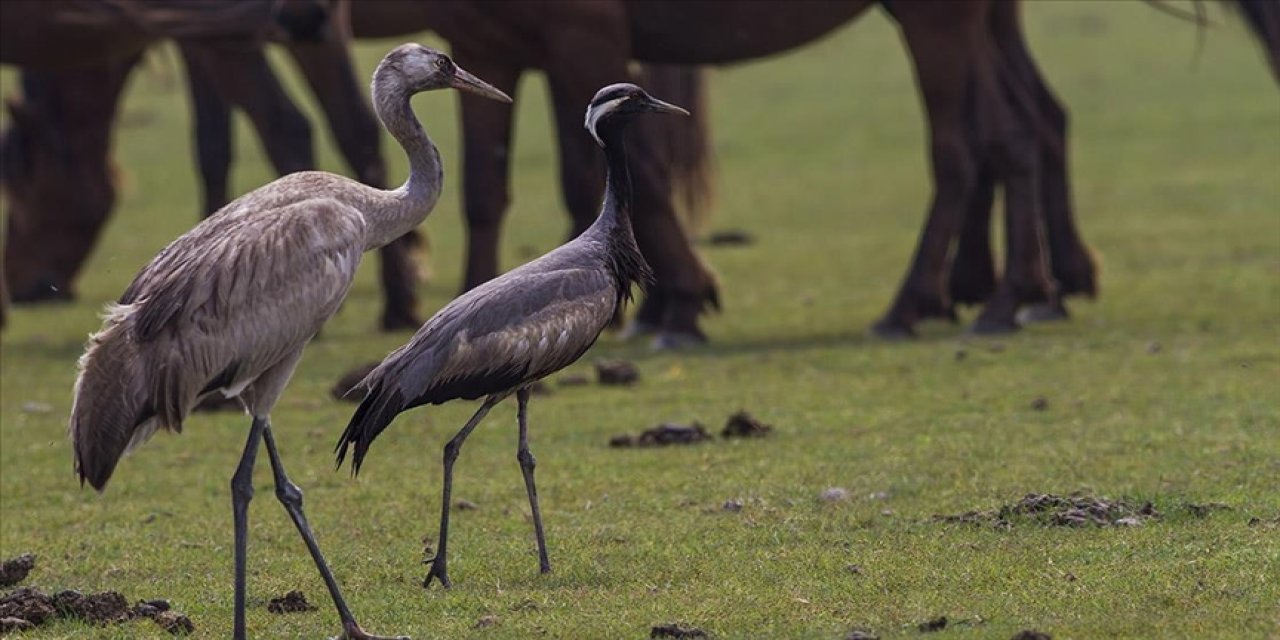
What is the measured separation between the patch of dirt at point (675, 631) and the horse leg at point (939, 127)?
625 cm

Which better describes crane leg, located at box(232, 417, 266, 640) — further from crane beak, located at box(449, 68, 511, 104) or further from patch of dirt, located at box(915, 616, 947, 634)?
patch of dirt, located at box(915, 616, 947, 634)

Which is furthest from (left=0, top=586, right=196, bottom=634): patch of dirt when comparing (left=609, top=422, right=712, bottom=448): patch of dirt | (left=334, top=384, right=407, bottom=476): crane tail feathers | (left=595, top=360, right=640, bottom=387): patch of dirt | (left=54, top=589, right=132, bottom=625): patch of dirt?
(left=595, top=360, right=640, bottom=387): patch of dirt

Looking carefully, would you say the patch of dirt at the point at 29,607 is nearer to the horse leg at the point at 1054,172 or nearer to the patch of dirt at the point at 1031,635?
the patch of dirt at the point at 1031,635

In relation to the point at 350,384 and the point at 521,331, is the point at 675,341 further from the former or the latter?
the point at 521,331

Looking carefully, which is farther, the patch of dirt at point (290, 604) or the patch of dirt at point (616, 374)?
the patch of dirt at point (616, 374)

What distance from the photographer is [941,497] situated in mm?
8055

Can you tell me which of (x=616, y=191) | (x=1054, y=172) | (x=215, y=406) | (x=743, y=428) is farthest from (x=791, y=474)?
(x=1054, y=172)

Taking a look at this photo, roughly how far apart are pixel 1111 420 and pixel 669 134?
5535 mm

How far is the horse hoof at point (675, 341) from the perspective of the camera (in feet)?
40.3

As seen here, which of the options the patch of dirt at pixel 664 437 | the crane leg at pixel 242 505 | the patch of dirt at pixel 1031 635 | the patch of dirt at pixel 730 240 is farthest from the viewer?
the patch of dirt at pixel 730 240

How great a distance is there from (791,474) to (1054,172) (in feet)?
16.3

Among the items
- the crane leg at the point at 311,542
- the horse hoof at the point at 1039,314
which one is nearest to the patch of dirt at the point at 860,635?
the crane leg at the point at 311,542

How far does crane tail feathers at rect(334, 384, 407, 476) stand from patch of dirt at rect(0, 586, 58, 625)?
92 centimetres

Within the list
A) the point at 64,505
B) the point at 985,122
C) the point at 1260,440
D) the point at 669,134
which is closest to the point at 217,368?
the point at 64,505
